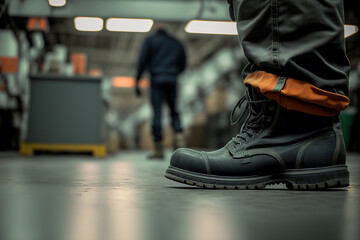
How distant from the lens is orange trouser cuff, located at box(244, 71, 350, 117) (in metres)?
0.90

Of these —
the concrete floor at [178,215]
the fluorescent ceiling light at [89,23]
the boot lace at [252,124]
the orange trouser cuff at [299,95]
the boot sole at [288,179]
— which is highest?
the fluorescent ceiling light at [89,23]

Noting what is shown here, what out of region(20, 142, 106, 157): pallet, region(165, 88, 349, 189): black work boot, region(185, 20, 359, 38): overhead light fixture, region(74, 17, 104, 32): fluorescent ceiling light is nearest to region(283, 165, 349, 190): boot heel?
region(165, 88, 349, 189): black work boot

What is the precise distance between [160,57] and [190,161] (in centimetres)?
262

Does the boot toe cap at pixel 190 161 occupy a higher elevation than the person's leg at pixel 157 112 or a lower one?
lower

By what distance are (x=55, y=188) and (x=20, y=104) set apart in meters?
5.26

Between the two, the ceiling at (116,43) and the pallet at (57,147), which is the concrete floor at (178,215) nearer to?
the pallet at (57,147)

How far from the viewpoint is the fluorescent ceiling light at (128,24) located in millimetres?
4852

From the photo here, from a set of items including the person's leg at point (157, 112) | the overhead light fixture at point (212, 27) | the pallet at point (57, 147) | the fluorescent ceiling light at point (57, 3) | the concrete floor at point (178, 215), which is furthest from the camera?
the overhead light fixture at point (212, 27)

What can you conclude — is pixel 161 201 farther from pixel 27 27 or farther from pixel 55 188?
pixel 27 27

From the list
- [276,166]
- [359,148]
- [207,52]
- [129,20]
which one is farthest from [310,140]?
[207,52]

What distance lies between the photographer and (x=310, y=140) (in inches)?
38.4

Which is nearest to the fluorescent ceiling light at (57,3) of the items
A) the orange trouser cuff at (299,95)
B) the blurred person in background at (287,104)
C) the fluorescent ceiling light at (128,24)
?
the fluorescent ceiling light at (128,24)

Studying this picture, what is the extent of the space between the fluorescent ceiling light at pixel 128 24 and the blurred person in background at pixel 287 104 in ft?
13.2

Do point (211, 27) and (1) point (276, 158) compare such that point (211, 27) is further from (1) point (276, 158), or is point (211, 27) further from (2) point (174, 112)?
(1) point (276, 158)
